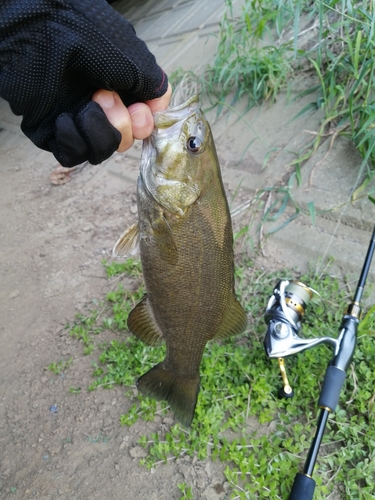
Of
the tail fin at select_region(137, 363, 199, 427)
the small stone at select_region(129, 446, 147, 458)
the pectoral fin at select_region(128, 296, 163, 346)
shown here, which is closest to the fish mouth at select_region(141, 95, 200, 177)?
the pectoral fin at select_region(128, 296, 163, 346)

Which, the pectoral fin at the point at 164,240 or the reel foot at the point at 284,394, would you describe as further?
the reel foot at the point at 284,394

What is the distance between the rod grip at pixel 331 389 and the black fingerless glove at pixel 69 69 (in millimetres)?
1269

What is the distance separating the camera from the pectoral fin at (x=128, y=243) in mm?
1760

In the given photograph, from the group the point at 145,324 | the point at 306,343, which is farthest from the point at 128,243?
the point at 306,343

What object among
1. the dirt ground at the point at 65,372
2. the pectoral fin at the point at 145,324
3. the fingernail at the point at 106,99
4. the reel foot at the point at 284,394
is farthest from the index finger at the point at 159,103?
the dirt ground at the point at 65,372

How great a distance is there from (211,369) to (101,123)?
56.2 inches

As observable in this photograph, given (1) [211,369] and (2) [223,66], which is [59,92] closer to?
(1) [211,369]

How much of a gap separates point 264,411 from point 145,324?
2.53ft

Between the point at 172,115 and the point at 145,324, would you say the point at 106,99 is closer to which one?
the point at 172,115

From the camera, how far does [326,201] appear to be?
9.20ft

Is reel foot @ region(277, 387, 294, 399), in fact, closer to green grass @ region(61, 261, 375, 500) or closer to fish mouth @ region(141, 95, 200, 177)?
green grass @ region(61, 261, 375, 500)

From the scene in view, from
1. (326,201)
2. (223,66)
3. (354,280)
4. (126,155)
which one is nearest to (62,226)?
(126,155)

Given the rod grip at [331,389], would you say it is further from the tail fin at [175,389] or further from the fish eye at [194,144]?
the fish eye at [194,144]

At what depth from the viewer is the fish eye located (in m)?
1.62
